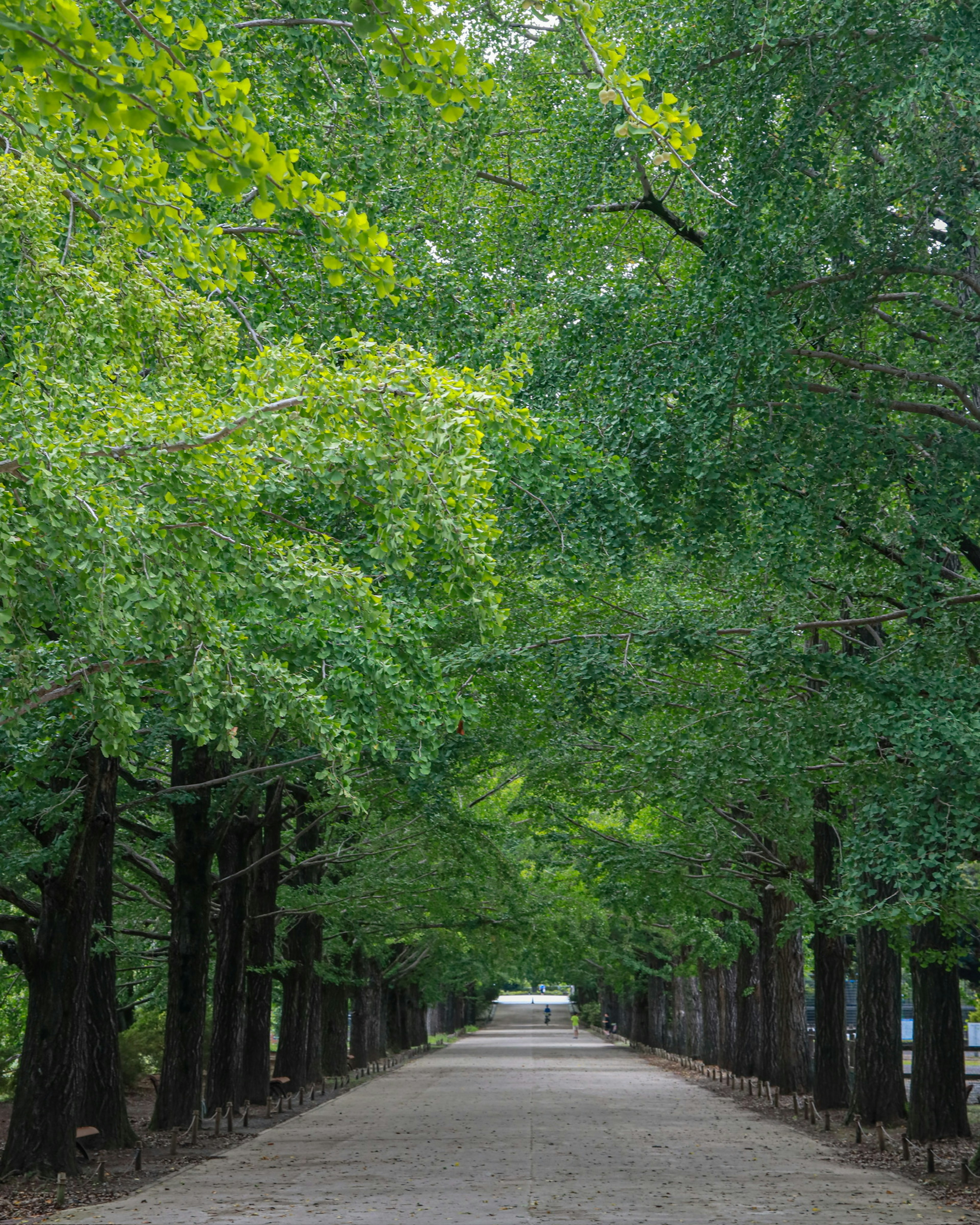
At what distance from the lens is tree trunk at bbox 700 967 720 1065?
3919 centimetres

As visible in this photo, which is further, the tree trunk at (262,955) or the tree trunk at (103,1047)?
the tree trunk at (262,955)

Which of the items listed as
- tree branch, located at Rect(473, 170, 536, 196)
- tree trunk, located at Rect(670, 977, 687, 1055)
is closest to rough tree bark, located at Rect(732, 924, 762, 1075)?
tree trunk, located at Rect(670, 977, 687, 1055)

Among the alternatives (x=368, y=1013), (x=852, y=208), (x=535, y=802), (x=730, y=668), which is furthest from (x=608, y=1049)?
(x=852, y=208)

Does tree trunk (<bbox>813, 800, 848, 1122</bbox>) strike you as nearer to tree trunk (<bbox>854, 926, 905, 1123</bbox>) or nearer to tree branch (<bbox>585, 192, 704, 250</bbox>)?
tree trunk (<bbox>854, 926, 905, 1123</bbox>)

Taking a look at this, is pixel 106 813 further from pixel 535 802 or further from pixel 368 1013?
pixel 368 1013

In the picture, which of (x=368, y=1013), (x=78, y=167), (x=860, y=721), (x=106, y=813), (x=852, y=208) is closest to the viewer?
(x=78, y=167)

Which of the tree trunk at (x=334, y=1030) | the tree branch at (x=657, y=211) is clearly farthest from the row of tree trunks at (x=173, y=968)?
the tree branch at (x=657, y=211)

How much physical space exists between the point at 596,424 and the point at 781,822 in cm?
1187

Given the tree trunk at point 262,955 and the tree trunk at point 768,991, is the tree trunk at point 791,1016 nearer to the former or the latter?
the tree trunk at point 768,991

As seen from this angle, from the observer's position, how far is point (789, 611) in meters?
14.4

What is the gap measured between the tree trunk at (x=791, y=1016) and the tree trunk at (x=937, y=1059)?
24.8 ft

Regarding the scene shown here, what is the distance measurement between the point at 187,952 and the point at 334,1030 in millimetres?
18512

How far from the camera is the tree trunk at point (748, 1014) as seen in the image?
30359mm

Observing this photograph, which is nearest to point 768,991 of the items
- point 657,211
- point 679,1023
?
point 657,211
